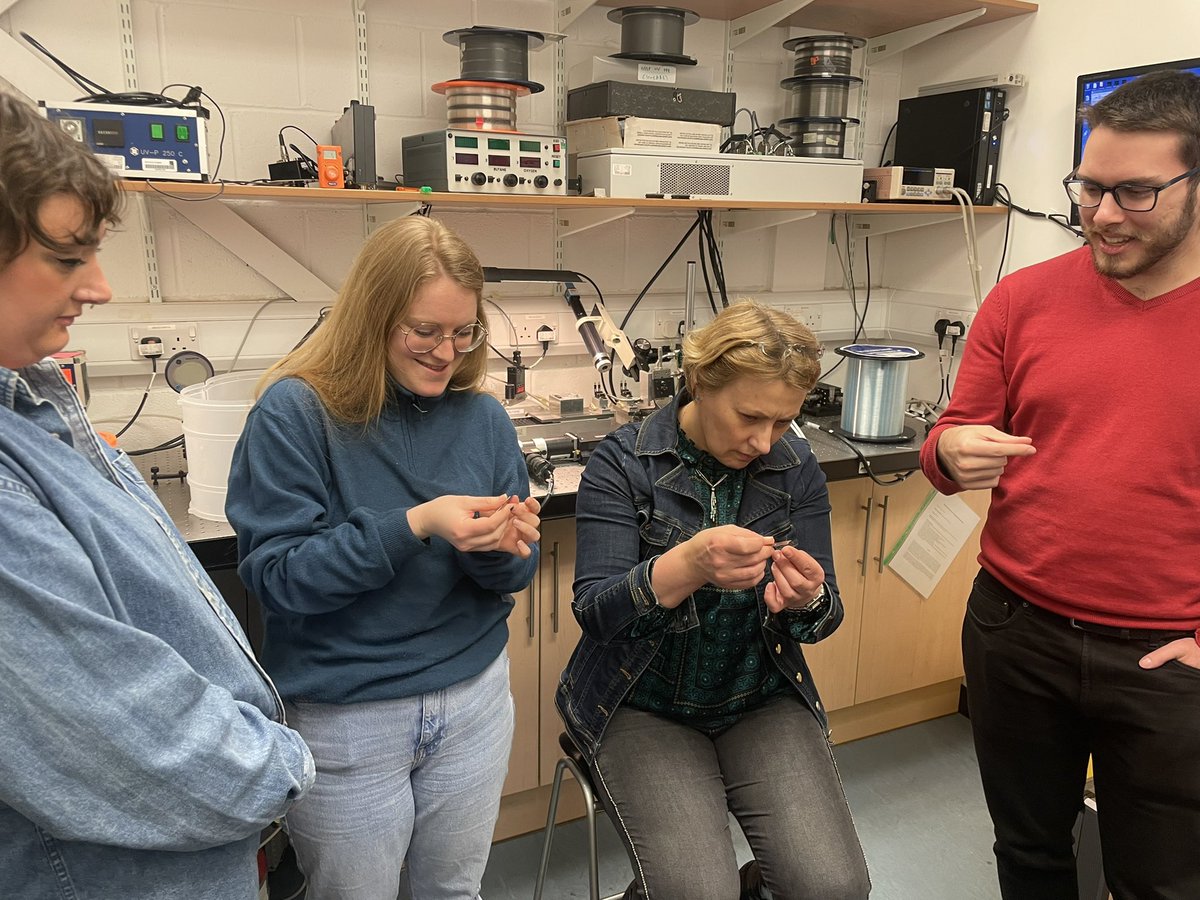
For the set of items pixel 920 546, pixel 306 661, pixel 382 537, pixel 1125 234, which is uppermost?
pixel 1125 234

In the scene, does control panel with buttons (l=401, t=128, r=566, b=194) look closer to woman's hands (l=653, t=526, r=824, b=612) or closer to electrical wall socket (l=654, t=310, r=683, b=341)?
electrical wall socket (l=654, t=310, r=683, b=341)

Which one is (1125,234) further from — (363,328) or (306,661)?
(306,661)

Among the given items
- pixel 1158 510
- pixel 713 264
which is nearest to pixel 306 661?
pixel 1158 510

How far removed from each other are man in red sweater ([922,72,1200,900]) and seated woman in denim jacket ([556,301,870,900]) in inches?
12.9

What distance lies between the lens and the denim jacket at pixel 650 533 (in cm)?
152

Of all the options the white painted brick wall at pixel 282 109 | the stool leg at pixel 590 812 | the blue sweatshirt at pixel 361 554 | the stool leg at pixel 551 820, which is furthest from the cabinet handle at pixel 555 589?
the white painted brick wall at pixel 282 109

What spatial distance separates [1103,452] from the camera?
56.4 inches

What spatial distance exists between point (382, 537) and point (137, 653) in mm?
486

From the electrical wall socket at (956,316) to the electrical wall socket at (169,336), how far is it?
2451 mm

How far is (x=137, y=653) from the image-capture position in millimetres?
781

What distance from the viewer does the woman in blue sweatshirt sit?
4.19 feet

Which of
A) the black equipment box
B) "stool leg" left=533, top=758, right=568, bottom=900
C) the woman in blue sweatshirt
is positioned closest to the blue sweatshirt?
the woman in blue sweatshirt

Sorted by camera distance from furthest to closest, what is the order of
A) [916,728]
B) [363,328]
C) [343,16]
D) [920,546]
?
[916,728] < [920,546] < [343,16] < [363,328]

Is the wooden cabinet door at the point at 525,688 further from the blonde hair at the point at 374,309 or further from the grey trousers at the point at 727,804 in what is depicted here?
the blonde hair at the point at 374,309
